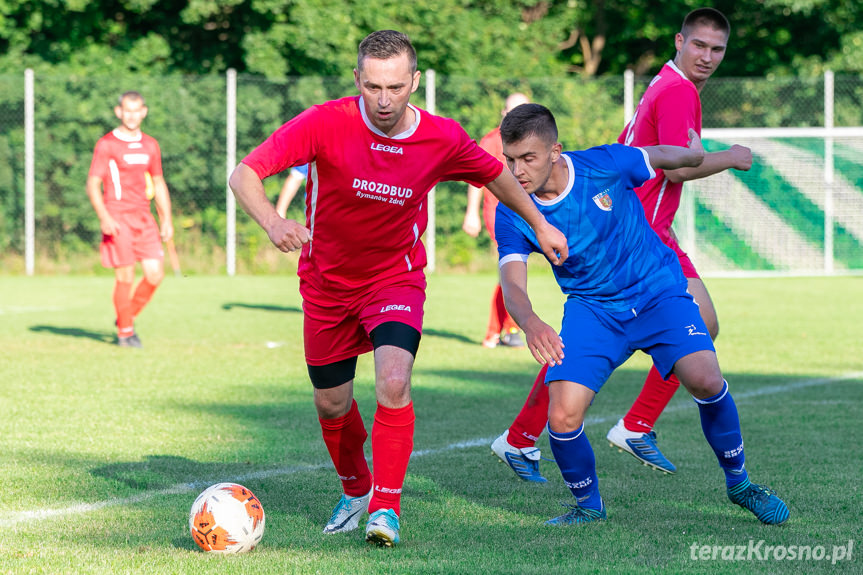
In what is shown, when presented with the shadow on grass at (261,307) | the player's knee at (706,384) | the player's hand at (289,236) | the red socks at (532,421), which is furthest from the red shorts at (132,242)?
the player's hand at (289,236)

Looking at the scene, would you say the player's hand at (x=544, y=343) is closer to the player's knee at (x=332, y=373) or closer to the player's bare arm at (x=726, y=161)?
the player's knee at (x=332, y=373)

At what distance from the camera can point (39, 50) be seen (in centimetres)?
2302

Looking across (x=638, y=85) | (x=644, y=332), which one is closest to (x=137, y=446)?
(x=644, y=332)

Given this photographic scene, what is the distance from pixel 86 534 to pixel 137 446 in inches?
68.7

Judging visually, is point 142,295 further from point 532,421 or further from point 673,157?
point 673,157

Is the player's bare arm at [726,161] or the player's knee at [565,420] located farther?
the player's bare arm at [726,161]

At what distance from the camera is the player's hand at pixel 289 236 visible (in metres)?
3.50

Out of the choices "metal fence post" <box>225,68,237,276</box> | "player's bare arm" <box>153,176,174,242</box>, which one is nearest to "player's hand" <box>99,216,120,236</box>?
"player's bare arm" <box>153,176,174,242</box>

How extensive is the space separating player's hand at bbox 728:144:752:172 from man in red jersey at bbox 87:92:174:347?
6.55 m

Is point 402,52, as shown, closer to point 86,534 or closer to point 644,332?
point 644,332

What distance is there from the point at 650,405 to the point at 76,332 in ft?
24.1

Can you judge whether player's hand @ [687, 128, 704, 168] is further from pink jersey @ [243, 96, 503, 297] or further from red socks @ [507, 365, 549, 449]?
red socks @ [507, 365, 549, 449]
